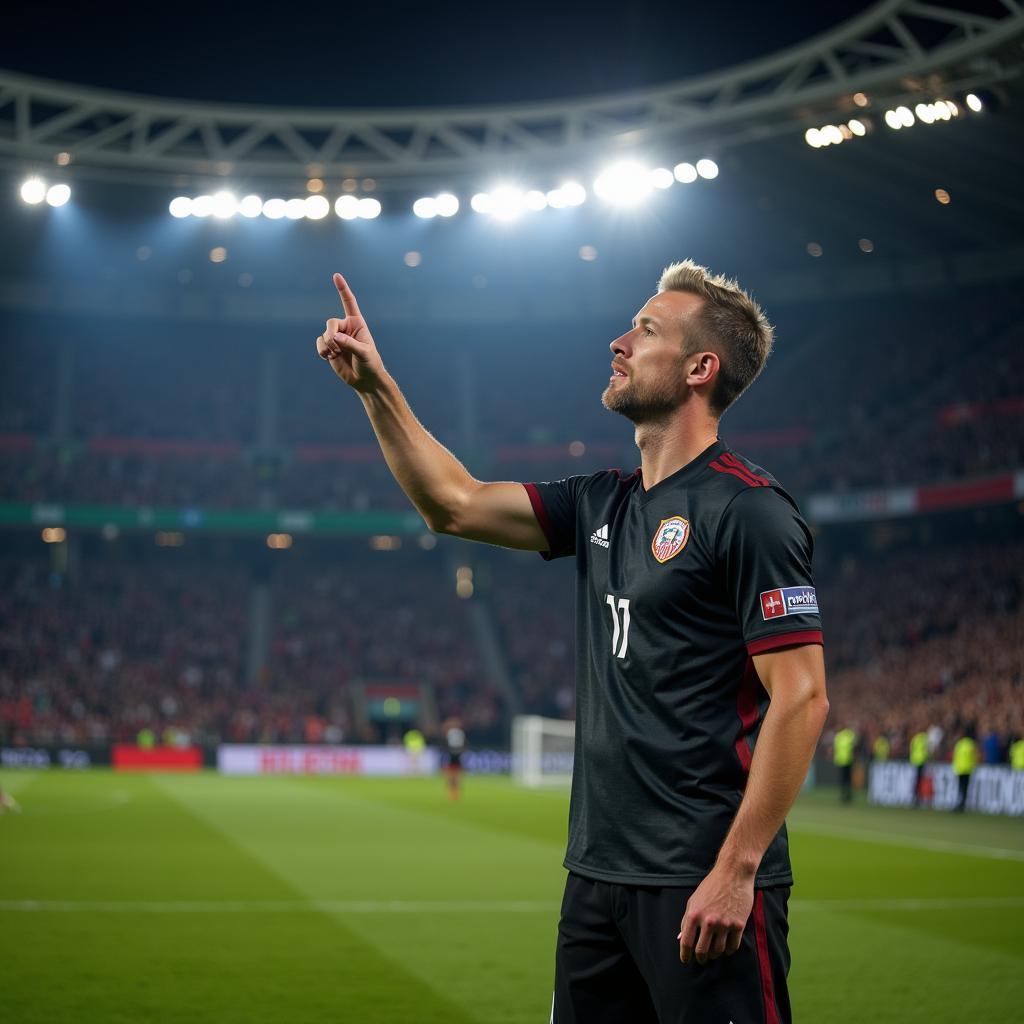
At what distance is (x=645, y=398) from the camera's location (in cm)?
398

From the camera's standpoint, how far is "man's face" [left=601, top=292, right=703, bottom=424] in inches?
157

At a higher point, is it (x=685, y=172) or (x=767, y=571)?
(x=685, y=172)

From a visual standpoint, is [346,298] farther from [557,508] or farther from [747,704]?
[747,704]

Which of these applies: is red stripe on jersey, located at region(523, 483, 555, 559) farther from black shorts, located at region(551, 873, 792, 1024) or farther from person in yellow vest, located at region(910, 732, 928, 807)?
person in yellow vest, located at region(910, 732, 928, 807)

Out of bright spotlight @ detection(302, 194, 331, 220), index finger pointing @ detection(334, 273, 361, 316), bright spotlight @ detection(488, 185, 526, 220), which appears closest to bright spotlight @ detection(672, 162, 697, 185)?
bright spotlight @ detection(488, 185, 526, 220)

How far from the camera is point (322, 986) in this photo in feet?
30.2

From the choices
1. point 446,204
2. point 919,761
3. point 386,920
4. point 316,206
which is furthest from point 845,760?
→ point 316,206

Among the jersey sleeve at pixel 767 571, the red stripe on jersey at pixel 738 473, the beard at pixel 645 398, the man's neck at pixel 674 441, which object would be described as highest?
the beard at pixel 645 398

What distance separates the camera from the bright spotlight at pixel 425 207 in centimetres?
4328

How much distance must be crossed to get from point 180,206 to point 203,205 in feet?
2.69

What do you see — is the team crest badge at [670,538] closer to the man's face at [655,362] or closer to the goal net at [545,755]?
the man's face at [655,362]

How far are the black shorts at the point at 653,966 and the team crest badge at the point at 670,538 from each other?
0.85 meters

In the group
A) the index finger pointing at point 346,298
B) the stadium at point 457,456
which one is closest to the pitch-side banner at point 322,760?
the stadium at point 457,456

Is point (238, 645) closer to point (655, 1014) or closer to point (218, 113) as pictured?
point (218, 113)
